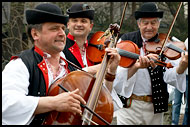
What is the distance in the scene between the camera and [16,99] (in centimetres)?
178

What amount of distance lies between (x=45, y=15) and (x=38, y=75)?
0.45 meters

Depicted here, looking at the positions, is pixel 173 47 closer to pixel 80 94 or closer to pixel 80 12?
pixel 80 12

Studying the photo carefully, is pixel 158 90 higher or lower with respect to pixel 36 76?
lower

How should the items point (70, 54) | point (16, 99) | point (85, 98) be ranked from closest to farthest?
1. point (16, 99)
2. point (85, 98)
3. point (70, 54)

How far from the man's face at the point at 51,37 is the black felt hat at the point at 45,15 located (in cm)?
4

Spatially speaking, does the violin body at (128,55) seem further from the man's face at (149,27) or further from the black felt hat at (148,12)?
the black felt hat at (148,12)

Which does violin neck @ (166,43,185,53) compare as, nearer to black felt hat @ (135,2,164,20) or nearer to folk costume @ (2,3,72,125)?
black felt hat @ (135,2,164,20)

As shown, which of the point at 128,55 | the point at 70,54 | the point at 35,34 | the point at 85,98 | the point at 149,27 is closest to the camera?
the point at 85,98

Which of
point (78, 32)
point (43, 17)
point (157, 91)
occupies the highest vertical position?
point (43, 17)

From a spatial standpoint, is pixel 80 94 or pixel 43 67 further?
pixel 43 67

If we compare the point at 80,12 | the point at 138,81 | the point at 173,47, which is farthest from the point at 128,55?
the point at 80,12

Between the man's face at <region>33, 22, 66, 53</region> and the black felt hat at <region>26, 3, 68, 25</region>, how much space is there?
0.04 m

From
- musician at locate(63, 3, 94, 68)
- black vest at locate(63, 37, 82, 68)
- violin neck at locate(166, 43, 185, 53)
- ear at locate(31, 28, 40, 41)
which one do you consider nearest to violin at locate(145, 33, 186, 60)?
violin neck at locate(166, 43, 185, 53)

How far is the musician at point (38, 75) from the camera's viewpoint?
1800 mm
